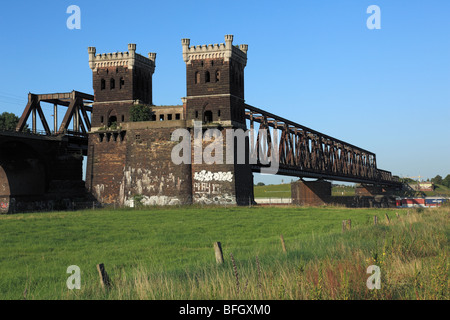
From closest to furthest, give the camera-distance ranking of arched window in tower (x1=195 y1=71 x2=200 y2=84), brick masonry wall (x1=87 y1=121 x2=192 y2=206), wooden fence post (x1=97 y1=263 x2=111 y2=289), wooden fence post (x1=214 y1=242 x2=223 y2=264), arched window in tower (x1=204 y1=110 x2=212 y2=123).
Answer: wooden fence post (x1=97 y1=263 x2=111 y2=289)
wooden fence post (x1=214 y1=242 x2=223 y2=264)
brick masonry wall (x1=87 y1=121 x2=192 y2=206)
arched window in tower (x1=195 y1=71 x2=200 y2=84)
arched window in tower (x1=204 y1=110 x2=212 y2=123)

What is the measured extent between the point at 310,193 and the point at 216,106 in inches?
1375

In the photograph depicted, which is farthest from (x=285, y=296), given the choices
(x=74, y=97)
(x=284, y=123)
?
(x=284, y=123)

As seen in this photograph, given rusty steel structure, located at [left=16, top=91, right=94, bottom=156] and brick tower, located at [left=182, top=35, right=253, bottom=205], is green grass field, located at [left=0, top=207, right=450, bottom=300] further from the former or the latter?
rusty steel structure, located at [left=16, top=91, right=94, bottom=156]

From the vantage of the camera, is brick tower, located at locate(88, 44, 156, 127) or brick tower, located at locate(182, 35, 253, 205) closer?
brick tower, located at locate(182, 35, 253, 205)

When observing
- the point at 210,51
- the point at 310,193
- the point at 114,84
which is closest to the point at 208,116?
the point at 210,51

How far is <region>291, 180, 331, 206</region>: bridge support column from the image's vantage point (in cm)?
8412

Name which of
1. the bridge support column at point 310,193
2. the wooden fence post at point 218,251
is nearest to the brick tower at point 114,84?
the bridge support column at point 310,193

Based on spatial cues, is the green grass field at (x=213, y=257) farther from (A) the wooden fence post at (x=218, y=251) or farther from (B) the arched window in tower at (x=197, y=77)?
(B) the arched window in tower at (x=197, y=77)

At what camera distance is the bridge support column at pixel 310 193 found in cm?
8412

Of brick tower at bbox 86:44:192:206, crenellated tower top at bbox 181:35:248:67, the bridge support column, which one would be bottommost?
the bridge support column

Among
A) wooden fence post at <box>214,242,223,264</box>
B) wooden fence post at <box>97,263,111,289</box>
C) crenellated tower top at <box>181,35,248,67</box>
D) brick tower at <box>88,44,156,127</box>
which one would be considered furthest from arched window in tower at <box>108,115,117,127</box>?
wooden fence post at <box>97,263,111,289</box>

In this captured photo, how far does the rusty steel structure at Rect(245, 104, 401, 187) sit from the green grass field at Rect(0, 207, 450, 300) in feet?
81.2

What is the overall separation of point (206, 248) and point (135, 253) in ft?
11.1
